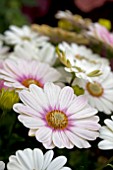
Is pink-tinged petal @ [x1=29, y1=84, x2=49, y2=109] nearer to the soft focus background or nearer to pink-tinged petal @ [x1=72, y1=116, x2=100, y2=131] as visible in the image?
pink-tinged petal @ [x1=72, y1=116, x2=100, y2=131]

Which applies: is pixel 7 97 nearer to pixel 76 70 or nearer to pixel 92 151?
pixel 76 70

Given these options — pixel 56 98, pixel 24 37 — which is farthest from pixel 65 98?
pixel 24 37

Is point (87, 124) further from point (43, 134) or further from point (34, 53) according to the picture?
point (34, 53)

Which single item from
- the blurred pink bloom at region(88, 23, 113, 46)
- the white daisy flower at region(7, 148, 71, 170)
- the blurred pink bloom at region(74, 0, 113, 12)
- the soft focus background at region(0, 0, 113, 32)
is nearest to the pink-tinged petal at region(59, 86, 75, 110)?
the white daisy flower at region(7, 148, 71, 170)

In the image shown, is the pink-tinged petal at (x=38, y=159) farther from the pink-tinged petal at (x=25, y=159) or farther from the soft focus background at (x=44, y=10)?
the soft focus background at (x=44, y=10)

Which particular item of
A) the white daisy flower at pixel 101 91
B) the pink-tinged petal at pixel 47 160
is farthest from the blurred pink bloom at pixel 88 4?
the pink-tinged petal at pixel 47 160

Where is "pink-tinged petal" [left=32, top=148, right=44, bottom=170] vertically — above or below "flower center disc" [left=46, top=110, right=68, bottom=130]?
below

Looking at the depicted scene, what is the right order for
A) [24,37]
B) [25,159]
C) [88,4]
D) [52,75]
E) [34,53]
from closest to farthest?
1. [25,159]
2. [52,75]
3. [34,53]
4. [24,37]
5. [88,4]
